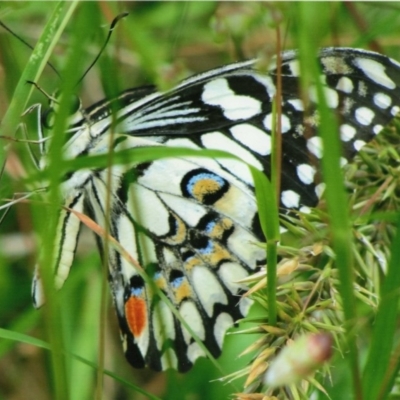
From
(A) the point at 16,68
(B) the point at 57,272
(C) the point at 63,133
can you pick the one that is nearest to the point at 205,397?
(B) the point at 57,272

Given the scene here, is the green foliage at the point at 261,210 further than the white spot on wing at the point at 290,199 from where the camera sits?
No

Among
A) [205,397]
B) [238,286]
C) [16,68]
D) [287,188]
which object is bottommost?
[205,397]

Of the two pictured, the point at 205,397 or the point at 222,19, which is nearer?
the point at 222,19

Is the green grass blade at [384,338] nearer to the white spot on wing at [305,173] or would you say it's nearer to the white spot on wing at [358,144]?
the white spot on wing at [358,144]

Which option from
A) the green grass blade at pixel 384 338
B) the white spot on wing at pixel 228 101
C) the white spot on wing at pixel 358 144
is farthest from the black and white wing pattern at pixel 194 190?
the green grass blade at pixel 384 338

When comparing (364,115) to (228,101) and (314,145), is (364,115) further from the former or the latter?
(228,101)

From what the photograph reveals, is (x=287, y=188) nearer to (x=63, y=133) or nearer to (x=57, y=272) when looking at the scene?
(x=57, y=272)

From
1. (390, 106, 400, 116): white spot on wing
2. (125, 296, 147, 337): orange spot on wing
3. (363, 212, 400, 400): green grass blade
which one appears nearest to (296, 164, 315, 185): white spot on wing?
(390, 106, 400, 116): white spot on wing
